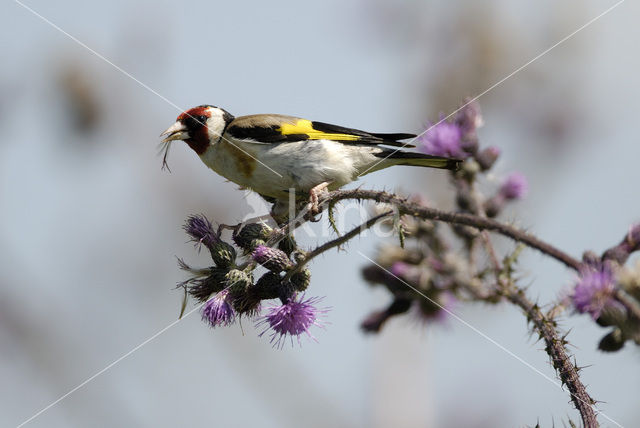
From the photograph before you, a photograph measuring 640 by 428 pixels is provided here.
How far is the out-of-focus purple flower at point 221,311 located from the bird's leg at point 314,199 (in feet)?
2.39

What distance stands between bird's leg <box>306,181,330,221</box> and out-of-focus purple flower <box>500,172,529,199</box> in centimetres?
147

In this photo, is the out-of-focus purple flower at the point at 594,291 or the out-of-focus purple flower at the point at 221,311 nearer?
the out-of-focus purple flower at the point at 594,291

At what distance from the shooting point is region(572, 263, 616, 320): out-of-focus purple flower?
9.80ft

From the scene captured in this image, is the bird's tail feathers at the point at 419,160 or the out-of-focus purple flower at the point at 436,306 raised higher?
the bird's tail feathers at the point at 419,160

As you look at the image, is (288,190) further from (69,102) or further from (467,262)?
(69,102)

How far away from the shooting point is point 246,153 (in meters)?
4.26

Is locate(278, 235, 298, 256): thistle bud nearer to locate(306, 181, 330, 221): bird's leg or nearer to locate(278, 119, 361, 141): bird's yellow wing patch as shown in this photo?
locate(306, 181, 330, 221): bird's leg

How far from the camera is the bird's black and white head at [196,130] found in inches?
170

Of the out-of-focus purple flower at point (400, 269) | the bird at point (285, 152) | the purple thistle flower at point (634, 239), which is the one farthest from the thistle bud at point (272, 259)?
the purple thistle flower at point (634, 239)

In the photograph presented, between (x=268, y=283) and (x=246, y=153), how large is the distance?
3.91ft

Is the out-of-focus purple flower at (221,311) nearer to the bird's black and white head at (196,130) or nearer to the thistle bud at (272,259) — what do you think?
the thistle bud at (272,259)

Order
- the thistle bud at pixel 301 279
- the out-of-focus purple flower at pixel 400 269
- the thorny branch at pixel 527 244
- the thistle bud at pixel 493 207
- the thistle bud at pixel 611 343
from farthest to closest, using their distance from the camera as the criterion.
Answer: the thistle bud at pixel 493 207 → the out-of-focus purple flower at pixel 400 269 → the thistle bud at pixel 301 279 → the thistle bud at pixel 611 343 → the thorny branch at pixel 527 244

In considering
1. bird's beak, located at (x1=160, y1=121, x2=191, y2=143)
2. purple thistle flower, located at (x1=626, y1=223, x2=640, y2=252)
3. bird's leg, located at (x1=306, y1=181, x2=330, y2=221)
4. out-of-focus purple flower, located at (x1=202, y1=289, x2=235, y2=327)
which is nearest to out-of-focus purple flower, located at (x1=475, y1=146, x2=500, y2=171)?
bird's leg, located at (x1=306, y1=181, x2=330, y2=221)

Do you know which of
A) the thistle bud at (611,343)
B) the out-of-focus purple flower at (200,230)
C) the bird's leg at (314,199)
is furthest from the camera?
the bird's leg at (314,199)
